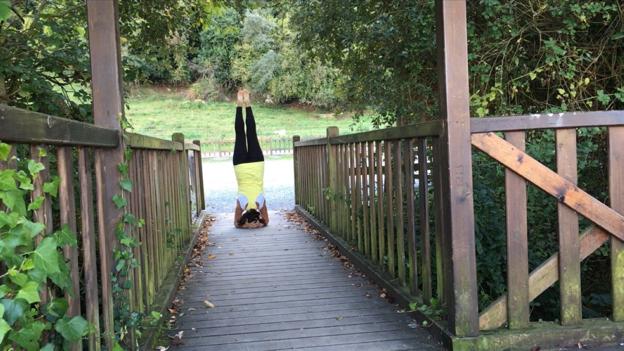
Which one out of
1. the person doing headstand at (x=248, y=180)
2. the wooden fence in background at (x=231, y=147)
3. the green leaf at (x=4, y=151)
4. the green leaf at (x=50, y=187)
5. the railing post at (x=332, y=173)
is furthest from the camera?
the wooden fence in background at (x=231, y=147)

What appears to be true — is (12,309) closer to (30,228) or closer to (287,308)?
(30,228)

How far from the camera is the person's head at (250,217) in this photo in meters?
7.40

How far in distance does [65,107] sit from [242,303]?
6.46 feet

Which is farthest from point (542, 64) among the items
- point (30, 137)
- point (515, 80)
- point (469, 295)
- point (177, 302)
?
point (30, 137)

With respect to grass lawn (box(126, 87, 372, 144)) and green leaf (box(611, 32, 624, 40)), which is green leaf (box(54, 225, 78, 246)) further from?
grass lawn (box(126, 87, 372, 144))

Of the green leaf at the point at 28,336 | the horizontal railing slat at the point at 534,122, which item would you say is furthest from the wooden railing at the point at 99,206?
the horizontal railing slat at the point at 534,122

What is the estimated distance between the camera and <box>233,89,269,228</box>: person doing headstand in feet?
24.1

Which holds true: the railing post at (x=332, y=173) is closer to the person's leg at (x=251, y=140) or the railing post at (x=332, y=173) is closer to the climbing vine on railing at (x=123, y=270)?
the person's leg at (x=251, y=140)

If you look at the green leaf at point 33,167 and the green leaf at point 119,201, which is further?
the green leaf at point 119,201

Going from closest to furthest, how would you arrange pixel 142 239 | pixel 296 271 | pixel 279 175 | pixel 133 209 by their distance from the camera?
pixel 133 209 → pixel 142 239 → pixel 296 271 → pixel 279 175

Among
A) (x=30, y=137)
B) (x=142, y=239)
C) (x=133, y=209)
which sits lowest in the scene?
(x=142, y=239)

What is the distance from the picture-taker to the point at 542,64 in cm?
507

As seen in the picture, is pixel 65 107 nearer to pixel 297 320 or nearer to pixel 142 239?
pixel 142 239

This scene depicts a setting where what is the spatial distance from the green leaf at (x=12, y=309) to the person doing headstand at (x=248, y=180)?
609cm
